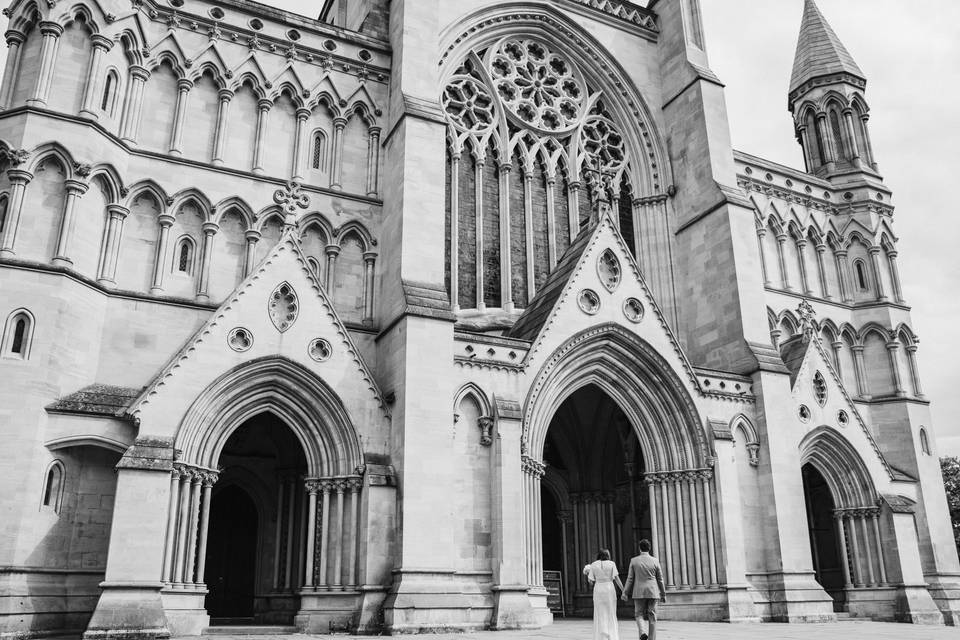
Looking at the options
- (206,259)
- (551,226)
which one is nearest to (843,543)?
(551,226)

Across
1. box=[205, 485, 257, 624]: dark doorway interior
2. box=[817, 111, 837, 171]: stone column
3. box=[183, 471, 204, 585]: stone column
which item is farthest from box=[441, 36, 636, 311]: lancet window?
box=[817, 111, 837, 171]: stone column

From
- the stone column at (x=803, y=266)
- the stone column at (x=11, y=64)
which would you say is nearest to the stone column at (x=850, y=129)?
the stone column at (x=803, y=266)

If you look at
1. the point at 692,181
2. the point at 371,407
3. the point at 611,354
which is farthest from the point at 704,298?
the point at 371,407

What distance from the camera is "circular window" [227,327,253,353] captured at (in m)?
16.1

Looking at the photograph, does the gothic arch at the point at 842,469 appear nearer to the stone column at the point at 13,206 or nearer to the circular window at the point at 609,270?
the circular window at the point at 609,270

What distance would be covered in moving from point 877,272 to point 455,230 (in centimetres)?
1563

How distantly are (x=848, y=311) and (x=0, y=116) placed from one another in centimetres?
2532

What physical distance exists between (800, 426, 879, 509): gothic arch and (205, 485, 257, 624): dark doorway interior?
14.8 meters

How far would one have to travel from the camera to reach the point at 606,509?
2252cm

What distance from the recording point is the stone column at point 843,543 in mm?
22328

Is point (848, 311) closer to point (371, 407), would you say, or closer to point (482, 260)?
point (482, 260)

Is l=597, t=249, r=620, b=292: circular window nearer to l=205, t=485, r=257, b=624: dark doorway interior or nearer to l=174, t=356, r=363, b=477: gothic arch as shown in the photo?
l=174, t=356, r=363, b=477: gothic arch

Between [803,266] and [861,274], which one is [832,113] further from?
[803,266]

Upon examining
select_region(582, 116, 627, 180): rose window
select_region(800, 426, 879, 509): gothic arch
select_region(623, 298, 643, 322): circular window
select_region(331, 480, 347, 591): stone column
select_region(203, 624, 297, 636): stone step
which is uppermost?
select_region(582, 116, 627, 180): rose window
